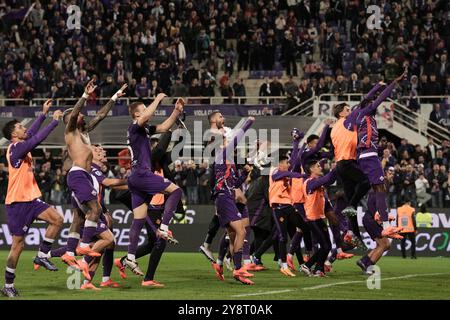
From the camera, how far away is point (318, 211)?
67.5 feet

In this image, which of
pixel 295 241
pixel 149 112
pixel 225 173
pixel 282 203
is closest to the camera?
pixel 149 112

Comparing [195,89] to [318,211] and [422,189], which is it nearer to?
[422,189]

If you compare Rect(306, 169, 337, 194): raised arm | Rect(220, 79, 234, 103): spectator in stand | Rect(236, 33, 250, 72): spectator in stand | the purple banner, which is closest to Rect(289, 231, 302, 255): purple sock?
Rect(306, 169, 337, 194): raised arm

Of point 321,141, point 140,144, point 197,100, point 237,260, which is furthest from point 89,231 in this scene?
point 197,100

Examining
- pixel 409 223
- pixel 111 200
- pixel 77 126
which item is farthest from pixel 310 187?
pixel 111 200

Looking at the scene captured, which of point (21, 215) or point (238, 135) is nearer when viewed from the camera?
point (21, 215)

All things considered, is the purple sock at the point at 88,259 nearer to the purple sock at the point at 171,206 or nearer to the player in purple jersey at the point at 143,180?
the player in purple jersey at the point at 143,180

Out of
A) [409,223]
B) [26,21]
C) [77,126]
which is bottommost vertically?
[409,223]

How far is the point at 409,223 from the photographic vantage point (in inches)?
1142

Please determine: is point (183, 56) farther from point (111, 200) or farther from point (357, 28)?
point (111, 200)

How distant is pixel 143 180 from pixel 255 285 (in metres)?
2.80

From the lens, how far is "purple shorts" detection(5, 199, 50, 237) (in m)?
15.8

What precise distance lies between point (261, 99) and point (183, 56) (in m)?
4.49

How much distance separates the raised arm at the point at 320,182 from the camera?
20.0 metres
